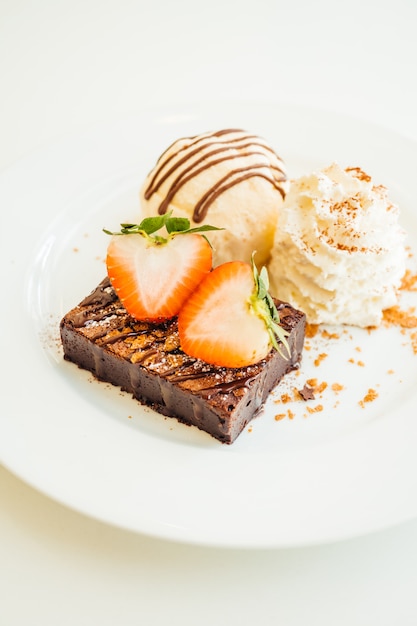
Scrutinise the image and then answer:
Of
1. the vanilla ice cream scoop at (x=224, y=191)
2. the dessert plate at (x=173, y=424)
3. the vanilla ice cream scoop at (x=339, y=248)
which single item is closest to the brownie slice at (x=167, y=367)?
the dessert plate at (x=173, y=424)

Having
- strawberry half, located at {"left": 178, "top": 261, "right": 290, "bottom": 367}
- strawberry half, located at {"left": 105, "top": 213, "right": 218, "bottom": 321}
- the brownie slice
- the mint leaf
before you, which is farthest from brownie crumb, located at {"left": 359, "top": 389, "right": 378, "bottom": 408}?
the mint leaf

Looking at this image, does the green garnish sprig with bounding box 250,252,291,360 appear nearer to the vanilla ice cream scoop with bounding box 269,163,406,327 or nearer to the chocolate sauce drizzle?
the vanilla ice cream scoop with bounding box 269,163,406,327

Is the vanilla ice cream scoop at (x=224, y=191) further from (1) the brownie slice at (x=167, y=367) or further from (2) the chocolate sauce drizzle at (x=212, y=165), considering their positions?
(1) the brownie slice at (x=167, y=367)

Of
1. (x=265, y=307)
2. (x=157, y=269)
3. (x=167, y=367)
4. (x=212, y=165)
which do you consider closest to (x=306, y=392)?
(x=265, y=307)

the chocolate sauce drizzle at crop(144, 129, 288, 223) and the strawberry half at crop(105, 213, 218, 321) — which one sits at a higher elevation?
the chocolate sauce drizzle at crop(144, 129, 288, 223)

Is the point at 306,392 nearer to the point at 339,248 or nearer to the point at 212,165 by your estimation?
the point at 339,248

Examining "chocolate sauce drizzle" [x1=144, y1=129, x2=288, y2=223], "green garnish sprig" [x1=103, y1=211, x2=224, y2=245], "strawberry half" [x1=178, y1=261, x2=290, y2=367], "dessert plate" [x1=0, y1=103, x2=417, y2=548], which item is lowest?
"dessert plate" [x1=0, y1=103, x2=417, y2=548]
